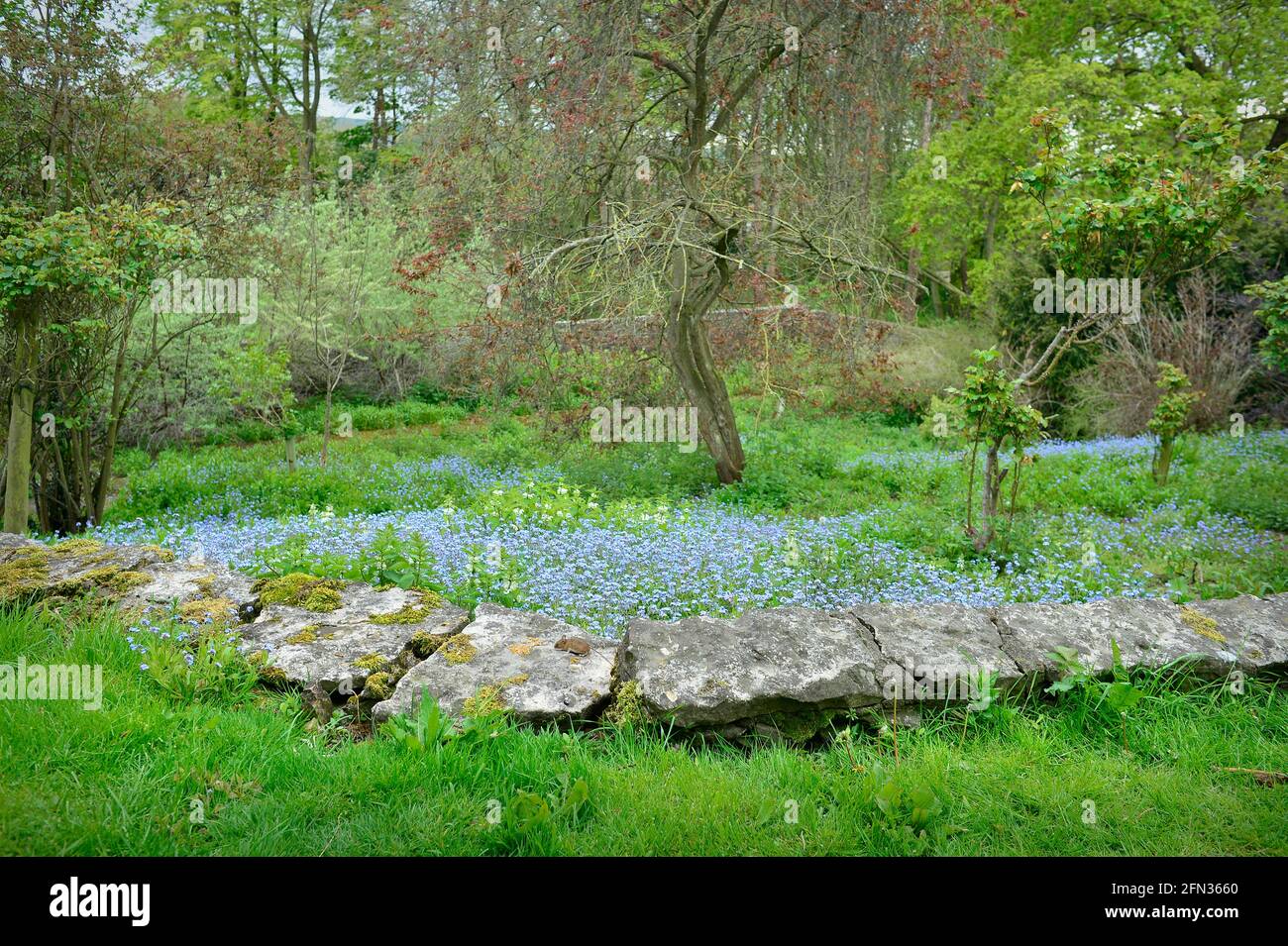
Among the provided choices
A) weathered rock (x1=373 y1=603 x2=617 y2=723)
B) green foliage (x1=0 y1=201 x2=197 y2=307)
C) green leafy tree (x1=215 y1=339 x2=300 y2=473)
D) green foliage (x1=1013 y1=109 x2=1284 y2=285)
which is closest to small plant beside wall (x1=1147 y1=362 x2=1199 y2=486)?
green foliage (x1=1013 y1=109 x2=1284 y2=285)

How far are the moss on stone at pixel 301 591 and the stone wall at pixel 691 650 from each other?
10 mm

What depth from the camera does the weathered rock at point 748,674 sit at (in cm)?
355

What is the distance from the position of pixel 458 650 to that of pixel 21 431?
230 inches

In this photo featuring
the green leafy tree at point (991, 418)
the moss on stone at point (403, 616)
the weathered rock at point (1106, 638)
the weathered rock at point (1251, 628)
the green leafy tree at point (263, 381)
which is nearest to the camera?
the weathered rock at point (1106, 638)

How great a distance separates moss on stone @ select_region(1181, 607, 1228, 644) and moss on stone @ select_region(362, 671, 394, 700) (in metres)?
3.77

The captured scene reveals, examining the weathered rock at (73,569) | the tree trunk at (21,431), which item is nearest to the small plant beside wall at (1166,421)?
the weathered rock at (73,569)

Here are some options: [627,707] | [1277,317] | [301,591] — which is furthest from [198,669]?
[1277,317]

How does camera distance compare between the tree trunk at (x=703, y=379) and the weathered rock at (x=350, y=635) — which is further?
the tree trunk at (x=703, y=379)

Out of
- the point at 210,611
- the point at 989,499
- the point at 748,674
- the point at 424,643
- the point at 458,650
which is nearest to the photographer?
the point at 748,674

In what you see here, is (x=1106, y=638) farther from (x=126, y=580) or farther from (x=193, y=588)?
(x=126, y=580)

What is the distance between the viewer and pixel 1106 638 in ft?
13.7

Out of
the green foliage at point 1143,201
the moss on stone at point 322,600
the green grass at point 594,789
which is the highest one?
the green foliage at point 1143,201

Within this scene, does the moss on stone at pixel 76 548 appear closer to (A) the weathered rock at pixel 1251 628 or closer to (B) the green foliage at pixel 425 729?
(B) the green foliage at pixel 425 729

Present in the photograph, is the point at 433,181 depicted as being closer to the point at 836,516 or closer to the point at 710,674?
the point at 836,516
